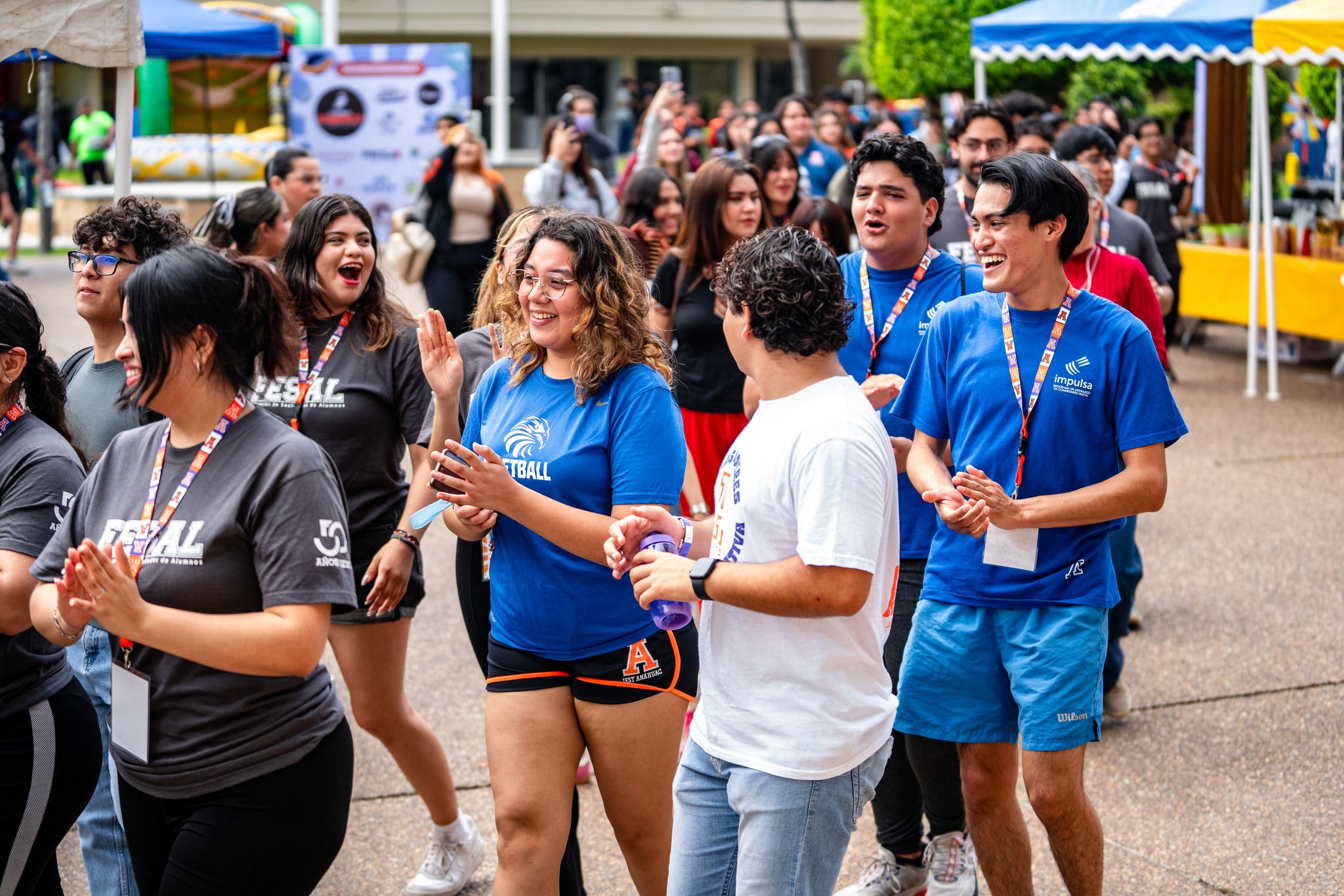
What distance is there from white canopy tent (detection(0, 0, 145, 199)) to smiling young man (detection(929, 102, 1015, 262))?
3121 mm

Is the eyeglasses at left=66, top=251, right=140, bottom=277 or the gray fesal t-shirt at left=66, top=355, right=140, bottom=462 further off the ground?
the eyeglasses at left=66, top=251, right=140, bottom=277

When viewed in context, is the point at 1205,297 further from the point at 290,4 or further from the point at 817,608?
the point at 290,4

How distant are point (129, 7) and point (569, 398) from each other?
227 centimetres

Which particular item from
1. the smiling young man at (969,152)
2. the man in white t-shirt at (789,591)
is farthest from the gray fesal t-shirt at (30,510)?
the smiling young man at (969,152)

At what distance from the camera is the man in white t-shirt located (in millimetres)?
2508

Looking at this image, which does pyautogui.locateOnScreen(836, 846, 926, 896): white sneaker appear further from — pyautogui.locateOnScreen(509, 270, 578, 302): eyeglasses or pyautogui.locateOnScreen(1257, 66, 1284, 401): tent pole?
pyautogui.locateOnScreen(1257, 66, 1284, 401): tent pole

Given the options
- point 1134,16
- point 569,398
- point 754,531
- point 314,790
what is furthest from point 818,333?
point 1134,16

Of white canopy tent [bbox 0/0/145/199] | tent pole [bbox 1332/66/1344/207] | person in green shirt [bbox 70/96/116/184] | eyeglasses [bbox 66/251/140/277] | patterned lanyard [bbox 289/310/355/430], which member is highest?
person in green shirt [bbox 70/96/116/184]

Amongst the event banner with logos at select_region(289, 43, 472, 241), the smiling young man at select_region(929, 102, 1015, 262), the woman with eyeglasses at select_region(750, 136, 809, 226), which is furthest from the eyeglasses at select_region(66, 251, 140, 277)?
the event banner with logos at select_region(289, 43, 472, 241)

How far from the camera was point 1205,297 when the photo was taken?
1288 centimetres

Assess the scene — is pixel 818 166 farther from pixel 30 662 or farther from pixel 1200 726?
pixel 30 662

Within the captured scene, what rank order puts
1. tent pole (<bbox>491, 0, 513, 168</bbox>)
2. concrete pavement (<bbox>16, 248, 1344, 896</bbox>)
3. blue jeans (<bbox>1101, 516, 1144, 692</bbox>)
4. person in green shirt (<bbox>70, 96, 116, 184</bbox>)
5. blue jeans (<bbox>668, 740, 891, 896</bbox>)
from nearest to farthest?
1. blue jeans (<bbox>668, 740, 891, 896</bbox>)
2. concrete pavement (<bbox>16, 248, 1344, 896</bbox>)
3. blue jeans (<bbox>1101, 516, 1144, 692</bbox>)
4. tent pole (<bbox>491, 0, 513, 168</bbox>)
5. person in green shirt (<bbox>70, 96, 116, 184</bbox>)

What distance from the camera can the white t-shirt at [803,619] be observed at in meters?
2.51

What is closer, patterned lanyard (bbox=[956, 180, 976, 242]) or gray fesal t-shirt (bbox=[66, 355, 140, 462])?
gray fesal t-shirt (bbox=[66, 355, 140, 462])
